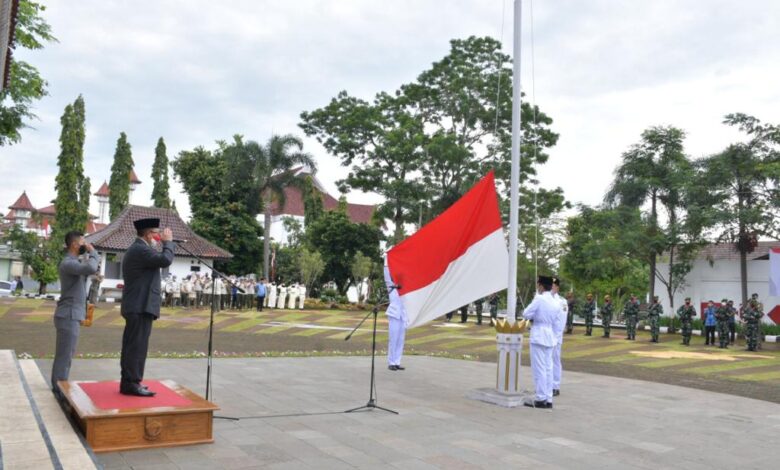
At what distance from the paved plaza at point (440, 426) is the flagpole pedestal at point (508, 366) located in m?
0.24

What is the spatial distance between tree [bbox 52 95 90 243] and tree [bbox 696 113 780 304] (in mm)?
39127

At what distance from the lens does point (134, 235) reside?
3703 centimetres

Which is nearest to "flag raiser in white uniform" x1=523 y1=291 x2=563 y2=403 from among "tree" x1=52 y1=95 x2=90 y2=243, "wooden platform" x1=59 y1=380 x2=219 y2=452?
"wooden platform" x1=59 y1=380 x2=219 y2=452

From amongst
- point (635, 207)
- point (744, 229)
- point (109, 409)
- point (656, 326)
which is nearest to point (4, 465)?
point (109, 409)

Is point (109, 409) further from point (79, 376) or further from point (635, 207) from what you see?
point (635, 207)

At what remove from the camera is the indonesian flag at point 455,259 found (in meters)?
8.86

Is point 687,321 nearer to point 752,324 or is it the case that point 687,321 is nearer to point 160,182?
point 752,324

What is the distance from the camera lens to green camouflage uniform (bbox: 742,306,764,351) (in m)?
21.4

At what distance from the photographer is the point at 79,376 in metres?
9.81

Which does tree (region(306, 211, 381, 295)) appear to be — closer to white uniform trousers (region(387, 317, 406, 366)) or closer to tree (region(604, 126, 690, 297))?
tree (region(604, 126, 690, 297))

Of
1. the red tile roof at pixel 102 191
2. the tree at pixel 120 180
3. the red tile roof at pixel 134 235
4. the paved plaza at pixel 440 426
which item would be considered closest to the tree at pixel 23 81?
the paved plaza at pixel 440 426

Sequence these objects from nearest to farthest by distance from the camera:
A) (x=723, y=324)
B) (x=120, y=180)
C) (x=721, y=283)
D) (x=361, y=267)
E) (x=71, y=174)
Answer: (x=723, y=324) → (x=721, y=283) → (x=361, y=267) → (x=71, y=174) → (x=120, y=180)

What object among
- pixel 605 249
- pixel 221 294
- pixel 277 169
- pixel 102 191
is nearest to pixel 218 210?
pixel 277 169

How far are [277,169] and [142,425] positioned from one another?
36419 mm
